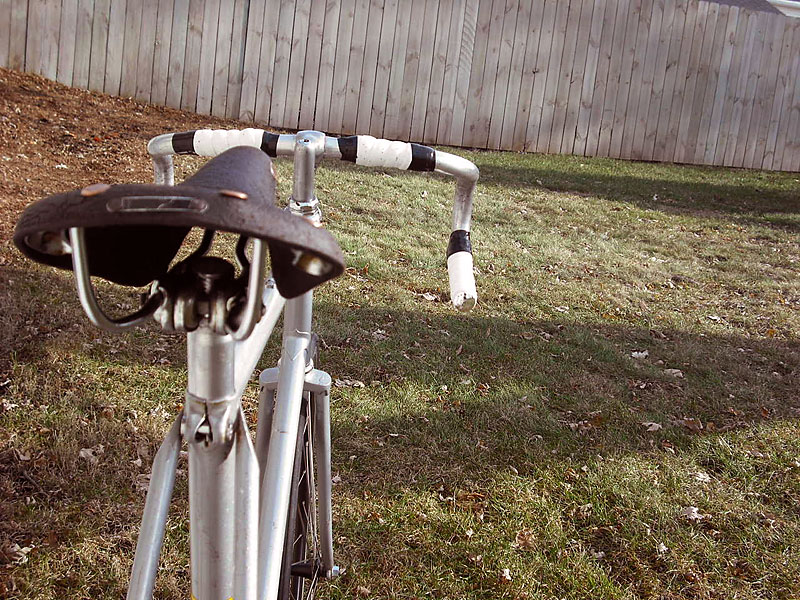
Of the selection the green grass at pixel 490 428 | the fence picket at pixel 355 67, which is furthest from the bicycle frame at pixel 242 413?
the fence picket at pixel 355 67

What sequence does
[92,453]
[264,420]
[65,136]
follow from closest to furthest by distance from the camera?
[264,420], [92,453], [65,136]

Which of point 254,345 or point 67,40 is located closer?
point 254,345

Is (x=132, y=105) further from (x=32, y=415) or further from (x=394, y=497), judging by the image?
(x=394, y=497)

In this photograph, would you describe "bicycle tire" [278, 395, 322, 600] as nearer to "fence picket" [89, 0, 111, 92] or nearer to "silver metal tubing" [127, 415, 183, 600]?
"silver metal tubing" [127, 415, 183, 600]

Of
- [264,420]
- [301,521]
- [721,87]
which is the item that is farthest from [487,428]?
[721,87]

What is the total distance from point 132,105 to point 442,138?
12.7 feet

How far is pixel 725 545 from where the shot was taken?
313cm

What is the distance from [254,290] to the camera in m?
0.91

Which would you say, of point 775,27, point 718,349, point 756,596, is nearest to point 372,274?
point 718,349

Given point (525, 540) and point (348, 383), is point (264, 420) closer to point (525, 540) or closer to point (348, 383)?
point (525, 540)

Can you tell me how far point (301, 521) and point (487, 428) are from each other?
1.80 m

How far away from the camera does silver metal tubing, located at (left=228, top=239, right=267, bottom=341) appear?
888mm

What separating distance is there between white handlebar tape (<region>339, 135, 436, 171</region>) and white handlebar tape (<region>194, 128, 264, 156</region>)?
188mm

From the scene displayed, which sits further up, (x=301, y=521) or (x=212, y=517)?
(x=212, y=517)
